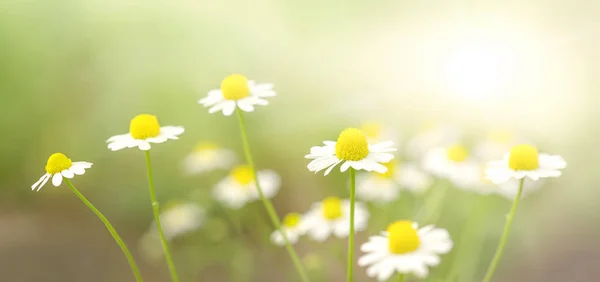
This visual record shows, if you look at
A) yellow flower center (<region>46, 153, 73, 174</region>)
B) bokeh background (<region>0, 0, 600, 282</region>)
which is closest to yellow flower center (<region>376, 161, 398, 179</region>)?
bokeh background (<region>0, 0, 600, 282</region>)

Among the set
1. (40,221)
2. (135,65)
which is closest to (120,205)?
(40,221)

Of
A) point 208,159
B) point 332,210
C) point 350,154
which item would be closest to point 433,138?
point 332,210

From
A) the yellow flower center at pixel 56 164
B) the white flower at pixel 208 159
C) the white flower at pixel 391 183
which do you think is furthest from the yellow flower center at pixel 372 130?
the yellow flower center at pixel 56 164

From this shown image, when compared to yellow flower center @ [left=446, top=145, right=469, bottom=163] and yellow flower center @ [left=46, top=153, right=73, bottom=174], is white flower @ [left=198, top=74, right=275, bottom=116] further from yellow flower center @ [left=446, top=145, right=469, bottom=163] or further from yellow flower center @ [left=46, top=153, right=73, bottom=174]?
yellow flower center @ [left=446, top=145, right=469, bottom=163]

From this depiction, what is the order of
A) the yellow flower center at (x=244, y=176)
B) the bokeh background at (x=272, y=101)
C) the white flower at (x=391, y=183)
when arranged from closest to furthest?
the white flower at (x=391, y=183), the yellow flower center at (x=244, y=176), the bokeh background at (x=272, y=101)

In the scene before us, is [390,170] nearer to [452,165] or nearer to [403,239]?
[452,165]

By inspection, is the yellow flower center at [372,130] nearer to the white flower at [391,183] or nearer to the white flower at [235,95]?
the white flower at [391,183]

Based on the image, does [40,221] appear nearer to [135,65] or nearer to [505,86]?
[135,65]
